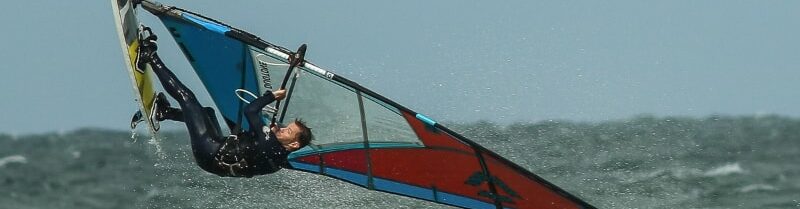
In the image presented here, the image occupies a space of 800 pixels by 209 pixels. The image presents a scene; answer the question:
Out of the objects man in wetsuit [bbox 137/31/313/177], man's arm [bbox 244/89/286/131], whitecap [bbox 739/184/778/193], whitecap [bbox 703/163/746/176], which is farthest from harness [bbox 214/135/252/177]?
whitecap [bbox 703/163/746/176]

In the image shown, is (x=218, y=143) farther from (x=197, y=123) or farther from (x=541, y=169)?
(x=541, y=169)

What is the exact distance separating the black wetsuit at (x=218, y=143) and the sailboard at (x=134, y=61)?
11cm

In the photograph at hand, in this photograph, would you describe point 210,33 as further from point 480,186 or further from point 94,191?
point 94,191

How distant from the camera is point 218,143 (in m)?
7.96

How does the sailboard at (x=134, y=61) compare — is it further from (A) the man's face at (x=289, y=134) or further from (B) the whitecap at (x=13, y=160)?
(B) the whitecap at (x=13, y=160)

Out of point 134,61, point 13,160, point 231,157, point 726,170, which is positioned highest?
point 134,61

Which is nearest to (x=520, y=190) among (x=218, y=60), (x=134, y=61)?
(x=218, y=60)

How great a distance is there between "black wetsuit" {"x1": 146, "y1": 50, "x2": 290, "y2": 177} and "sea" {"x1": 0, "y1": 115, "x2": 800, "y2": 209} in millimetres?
2577

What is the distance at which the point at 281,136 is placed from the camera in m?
7.64

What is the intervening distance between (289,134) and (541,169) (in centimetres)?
478

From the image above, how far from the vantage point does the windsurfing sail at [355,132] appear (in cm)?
807

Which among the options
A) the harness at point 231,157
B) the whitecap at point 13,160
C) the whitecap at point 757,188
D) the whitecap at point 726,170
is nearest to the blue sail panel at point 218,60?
the harness at point 231,157

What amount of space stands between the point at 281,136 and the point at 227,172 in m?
0.54

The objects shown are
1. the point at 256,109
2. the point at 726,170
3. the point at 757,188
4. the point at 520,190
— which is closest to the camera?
the point at 256,109
